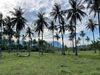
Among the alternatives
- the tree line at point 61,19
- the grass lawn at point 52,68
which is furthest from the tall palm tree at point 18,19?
the grass lawn at point 52,68

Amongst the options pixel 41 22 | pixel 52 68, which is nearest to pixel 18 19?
pixel 41 22

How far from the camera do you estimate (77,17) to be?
87500 mm

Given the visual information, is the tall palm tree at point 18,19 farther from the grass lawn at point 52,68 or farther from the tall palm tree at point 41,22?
the grass lawn at point 52,68

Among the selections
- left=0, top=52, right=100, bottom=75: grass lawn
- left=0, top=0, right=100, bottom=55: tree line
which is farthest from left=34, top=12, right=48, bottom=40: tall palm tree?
left=0, top=52, right=100, bottom=75: grass lawn

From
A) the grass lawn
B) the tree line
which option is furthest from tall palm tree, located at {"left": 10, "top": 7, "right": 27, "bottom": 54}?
the grass lawn

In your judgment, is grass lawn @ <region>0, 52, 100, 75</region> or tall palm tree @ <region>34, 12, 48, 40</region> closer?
grass lawn @ <region>0, 52, 100, 75</region>

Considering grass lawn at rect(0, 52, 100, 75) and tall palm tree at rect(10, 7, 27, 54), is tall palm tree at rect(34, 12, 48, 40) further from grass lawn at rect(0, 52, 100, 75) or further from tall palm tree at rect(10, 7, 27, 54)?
grass lawn at rect(0, 52, 100, 75)

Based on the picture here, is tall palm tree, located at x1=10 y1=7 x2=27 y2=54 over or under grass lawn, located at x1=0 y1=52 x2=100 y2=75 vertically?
over

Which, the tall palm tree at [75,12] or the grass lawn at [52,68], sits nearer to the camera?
the grass lawn at [52,68]

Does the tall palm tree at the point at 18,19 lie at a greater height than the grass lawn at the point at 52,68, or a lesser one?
greater

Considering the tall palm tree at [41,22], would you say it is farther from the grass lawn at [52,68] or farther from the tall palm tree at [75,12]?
the grass lawn at [52,68]

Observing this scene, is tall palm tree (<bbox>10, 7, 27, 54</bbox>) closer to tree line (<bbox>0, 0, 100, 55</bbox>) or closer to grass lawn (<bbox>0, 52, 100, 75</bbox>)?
tree line (<bbox>0, 0, 100, 55</bbox>)

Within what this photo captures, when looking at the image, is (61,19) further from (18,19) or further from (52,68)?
(52,68)

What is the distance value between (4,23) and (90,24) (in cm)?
3672
